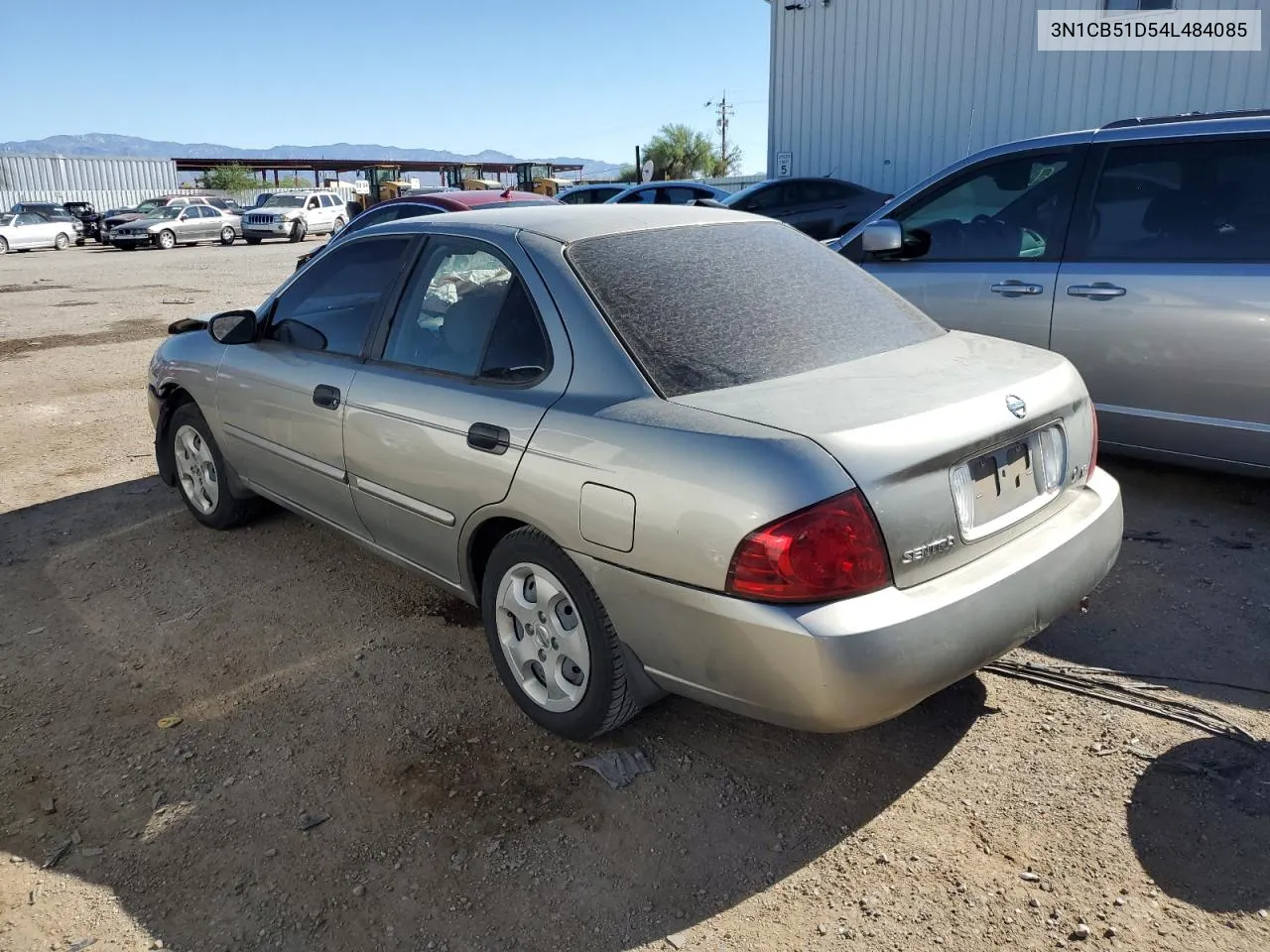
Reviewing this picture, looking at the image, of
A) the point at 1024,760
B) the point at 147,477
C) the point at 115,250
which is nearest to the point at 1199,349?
the point at 1024,760

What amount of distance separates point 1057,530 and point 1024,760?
0.69 m

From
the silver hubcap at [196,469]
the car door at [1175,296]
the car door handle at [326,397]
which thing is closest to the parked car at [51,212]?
the silver hubcap at [196,469]

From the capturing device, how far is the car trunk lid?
2.40m

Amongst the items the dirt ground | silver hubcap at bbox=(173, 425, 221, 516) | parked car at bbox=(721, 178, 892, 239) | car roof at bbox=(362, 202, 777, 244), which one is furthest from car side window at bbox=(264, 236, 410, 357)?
parked car at bbox=(721, 178, 892, 239)

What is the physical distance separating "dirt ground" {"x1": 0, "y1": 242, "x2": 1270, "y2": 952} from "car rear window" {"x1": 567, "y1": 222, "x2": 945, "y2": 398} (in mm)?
1176

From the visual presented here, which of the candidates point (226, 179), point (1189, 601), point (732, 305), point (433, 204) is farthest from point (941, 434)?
point (226, 179)

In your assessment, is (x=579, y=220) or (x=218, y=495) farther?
(x=218, y=495)

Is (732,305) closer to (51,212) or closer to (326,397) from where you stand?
(326,397)

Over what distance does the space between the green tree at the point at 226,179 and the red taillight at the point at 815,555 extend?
2620 inches

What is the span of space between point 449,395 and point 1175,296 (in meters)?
3.36

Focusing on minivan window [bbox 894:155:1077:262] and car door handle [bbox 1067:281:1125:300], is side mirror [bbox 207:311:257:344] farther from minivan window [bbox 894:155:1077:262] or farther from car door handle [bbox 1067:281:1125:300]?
car door handle [bbox 1067:281:1125:300]

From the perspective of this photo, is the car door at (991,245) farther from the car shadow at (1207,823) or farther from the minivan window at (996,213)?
the car shadow at (1207,823)

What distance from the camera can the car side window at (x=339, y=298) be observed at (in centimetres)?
372

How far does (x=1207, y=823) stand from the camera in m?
2.57
